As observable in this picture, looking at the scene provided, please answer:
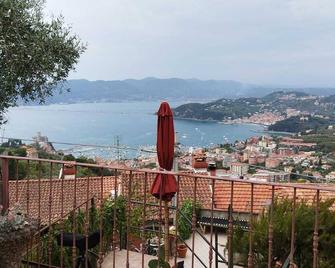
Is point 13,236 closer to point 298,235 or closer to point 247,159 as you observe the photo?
point 298,235

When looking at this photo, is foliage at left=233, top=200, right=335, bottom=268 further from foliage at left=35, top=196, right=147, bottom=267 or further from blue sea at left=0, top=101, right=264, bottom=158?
blue sea at left=0, top=101, right=264, bottom=158

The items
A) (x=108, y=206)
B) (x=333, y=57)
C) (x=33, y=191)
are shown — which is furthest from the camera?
(x=333, y=57)

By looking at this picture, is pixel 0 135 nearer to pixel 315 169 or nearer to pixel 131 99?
pixel 315 169

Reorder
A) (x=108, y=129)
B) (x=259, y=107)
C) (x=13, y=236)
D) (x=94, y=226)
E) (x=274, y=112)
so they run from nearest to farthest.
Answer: (x=13, y=236) → (x=94, y=226) → (x=108, y=129) → (x=274, y=112) → (x=259, y=107)

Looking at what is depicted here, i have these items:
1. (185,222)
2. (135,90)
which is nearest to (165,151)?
(185,222)

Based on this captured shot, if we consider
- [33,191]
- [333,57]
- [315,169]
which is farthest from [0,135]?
[333,57]

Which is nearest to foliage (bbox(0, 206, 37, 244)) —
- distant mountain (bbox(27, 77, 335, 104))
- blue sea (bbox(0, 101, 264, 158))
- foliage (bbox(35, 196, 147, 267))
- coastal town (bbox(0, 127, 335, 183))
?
coastal town (bbox(0, 127, 335, 183))

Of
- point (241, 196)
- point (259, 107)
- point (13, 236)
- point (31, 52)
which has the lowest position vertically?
point (241, 196)
